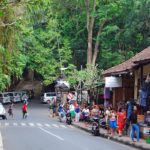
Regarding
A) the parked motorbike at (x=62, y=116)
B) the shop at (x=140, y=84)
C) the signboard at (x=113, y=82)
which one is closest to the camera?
the shop at (x=140, y=84)

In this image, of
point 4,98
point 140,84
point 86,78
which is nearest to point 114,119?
point 140,84

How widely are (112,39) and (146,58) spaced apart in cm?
3072

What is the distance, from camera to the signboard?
105 feet

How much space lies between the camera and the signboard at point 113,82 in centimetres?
3203

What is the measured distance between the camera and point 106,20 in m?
58.3

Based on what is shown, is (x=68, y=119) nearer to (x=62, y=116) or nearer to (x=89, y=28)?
(x=62, y=116)

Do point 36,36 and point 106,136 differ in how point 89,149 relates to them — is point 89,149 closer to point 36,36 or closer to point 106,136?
point 106,136

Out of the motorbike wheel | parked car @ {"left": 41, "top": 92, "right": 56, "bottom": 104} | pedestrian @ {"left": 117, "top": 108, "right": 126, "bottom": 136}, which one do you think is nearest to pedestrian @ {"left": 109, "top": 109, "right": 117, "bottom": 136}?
pedestrian @ {"left": 117, "top": 108, "right": 126, "bottom": 136}

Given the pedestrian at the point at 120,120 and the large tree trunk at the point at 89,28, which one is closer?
the pedestrian at the point at 120,120

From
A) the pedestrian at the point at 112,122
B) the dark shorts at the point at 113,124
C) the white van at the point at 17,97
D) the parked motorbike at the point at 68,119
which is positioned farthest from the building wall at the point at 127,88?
the white van at the point at 17,97

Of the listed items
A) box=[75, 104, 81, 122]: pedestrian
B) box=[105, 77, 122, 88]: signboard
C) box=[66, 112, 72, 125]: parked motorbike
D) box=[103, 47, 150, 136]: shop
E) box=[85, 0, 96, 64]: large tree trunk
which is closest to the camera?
box=[103, 47, 150, 136]: shop

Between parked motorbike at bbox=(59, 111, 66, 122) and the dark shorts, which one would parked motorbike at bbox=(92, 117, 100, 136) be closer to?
the dark shorts

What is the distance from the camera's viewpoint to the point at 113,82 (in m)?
32.4

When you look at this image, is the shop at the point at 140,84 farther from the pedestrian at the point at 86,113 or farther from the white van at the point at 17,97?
the white van at the point at 17,97
